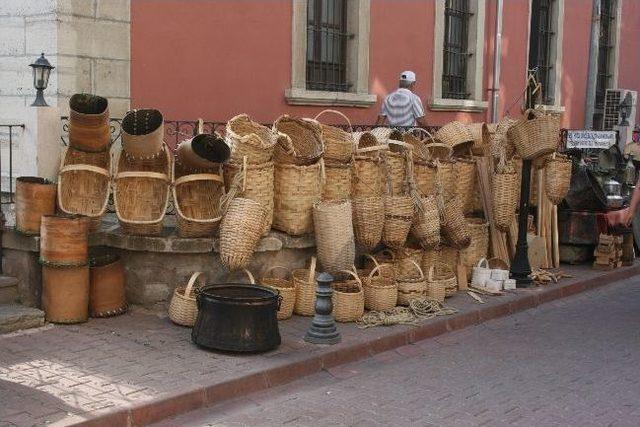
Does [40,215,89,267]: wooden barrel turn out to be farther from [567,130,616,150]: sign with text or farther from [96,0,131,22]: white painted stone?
[567,130,616,150]: sign with text

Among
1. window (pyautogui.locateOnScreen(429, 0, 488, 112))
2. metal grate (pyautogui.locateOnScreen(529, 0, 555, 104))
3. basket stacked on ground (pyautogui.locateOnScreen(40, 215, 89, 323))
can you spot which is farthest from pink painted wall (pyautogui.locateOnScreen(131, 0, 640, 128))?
metal grate (pyautogui.locateOnScreen(529, 0, 555, 104))

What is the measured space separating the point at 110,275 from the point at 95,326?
508mm

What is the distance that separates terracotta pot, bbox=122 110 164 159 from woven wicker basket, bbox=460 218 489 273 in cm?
378

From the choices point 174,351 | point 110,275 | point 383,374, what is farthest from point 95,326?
point 383,374

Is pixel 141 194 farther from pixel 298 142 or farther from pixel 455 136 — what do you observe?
pixel 455 136

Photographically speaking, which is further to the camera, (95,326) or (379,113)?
(379,113)

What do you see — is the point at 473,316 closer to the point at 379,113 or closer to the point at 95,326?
the point at 95,326

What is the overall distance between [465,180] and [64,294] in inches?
198

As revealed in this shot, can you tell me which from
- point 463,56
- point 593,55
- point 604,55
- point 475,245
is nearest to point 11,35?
point 475,245

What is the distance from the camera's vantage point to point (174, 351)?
21.1ft

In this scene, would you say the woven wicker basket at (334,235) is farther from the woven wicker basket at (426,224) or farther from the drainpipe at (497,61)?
the drainpipe at (497,61)

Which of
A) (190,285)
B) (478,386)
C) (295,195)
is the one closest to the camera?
(478,386)

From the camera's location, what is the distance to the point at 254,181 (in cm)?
749

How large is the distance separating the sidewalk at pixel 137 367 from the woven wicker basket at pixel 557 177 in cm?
340
